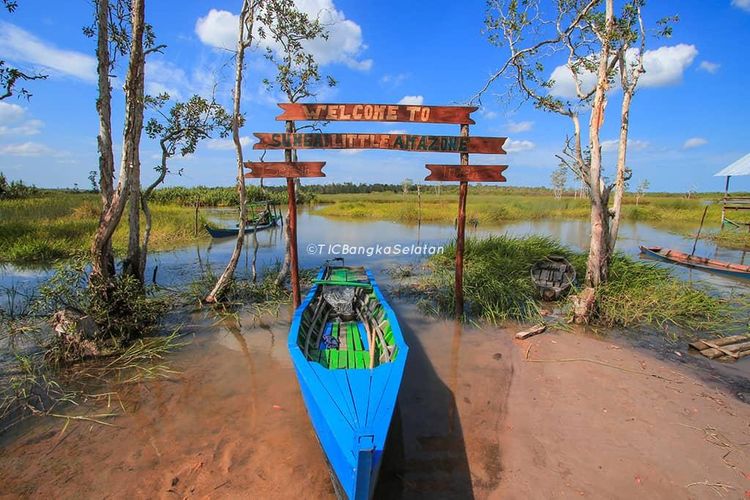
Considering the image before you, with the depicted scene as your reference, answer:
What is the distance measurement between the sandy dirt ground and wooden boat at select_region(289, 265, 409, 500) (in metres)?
0.65

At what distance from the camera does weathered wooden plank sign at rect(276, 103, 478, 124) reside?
5.86 metres

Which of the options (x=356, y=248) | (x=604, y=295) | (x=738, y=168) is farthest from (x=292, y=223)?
(x=738, y=168)

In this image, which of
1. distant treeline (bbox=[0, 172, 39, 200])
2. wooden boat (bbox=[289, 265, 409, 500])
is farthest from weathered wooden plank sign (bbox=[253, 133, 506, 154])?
distant treeline (bbox=[0, 172, 39, 200])

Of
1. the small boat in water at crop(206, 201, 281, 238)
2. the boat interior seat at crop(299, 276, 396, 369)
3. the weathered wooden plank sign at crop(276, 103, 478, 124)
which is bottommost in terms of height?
the boat interior seat at crop(299, 276, 396, 369)

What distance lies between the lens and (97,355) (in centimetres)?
520

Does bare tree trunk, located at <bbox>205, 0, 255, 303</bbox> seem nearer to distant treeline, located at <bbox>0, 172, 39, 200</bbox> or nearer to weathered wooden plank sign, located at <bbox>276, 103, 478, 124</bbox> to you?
weathered wooden plank sign, located at <bbox>276, 103, 478, 124</bbox>

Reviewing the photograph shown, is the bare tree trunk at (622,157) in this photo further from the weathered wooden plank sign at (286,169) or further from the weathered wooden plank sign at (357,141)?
the weathered wooden plank sign at (286,169)

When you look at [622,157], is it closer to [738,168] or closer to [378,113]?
[378,113]

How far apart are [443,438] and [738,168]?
18.0 metres

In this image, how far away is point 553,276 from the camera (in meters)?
8.83

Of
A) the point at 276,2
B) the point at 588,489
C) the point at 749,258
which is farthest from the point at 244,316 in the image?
the point at 749,258

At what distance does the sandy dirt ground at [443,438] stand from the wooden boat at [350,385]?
2.13 feet

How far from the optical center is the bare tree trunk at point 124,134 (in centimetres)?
570

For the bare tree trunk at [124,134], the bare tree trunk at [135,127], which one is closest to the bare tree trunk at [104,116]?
the bare tree trunk at [124,134]
